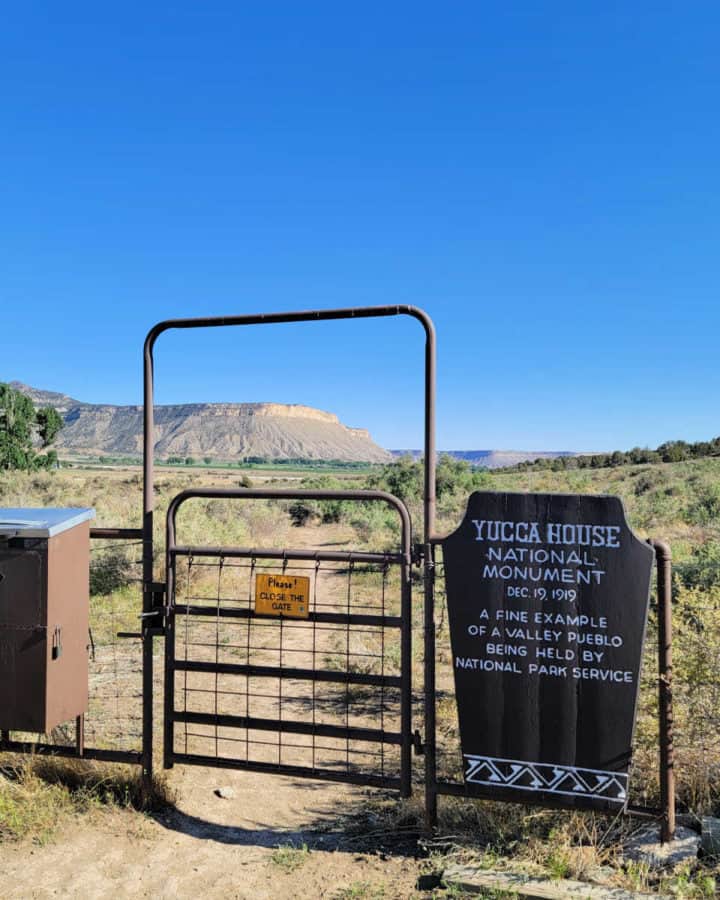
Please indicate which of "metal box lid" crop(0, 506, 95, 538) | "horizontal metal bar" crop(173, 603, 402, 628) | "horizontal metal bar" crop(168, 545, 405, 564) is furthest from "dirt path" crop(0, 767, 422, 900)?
"metal box lid" crop(0, 506, 95, 538)

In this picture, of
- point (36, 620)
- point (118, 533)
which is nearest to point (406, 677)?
point (118, 533)

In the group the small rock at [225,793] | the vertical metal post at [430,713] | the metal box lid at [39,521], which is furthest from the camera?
the small rock at [225,793]

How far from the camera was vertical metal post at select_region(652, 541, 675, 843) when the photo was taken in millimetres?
3941

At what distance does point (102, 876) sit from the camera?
4047 millimetres

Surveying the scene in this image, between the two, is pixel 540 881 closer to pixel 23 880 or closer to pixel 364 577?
pixel 23 880

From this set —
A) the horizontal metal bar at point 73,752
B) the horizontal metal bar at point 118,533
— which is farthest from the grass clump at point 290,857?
the horizontal metal bar at point 118,533

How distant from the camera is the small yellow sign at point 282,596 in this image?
180 inches

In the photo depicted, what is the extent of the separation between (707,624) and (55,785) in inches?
165

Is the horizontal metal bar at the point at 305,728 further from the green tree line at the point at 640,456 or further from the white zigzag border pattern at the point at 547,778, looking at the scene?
the green tree line at the point at 640,456

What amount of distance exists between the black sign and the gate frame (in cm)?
29

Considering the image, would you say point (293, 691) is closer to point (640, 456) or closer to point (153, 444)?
point (153, 444)

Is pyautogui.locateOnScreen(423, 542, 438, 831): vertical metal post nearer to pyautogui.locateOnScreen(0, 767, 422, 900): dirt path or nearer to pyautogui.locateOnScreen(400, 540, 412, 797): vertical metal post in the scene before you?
pyautogui.locateOnScreen(400, 540, 412, 797): vertical metal post

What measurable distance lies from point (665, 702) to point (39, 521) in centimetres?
378

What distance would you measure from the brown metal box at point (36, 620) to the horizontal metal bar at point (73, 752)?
273 millimetres
